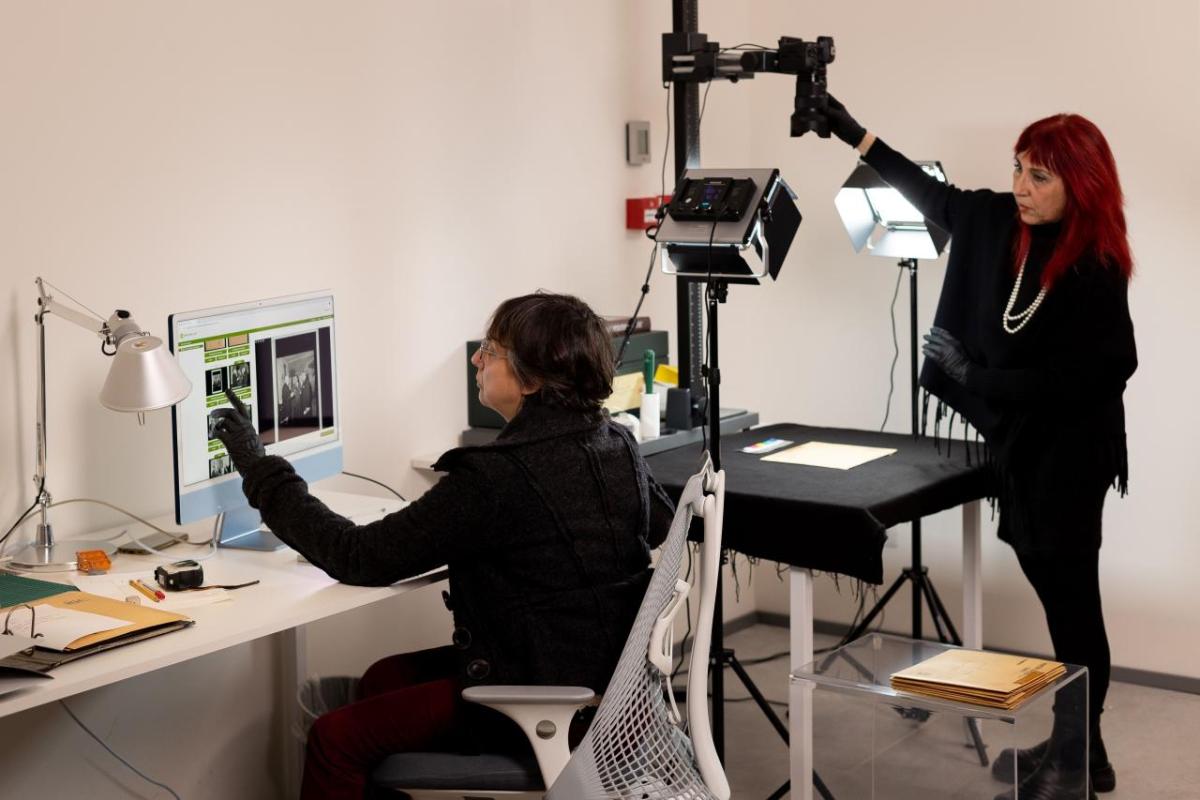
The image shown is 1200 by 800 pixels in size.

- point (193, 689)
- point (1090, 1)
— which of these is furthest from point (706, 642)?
A: point (1090, 1)

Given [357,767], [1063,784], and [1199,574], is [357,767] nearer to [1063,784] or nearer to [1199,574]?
[1063,784]

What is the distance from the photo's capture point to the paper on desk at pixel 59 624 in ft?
6.63

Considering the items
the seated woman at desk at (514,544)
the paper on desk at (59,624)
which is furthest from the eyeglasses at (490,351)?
the paper on desk at (59,624)

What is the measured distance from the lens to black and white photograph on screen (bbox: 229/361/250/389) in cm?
255

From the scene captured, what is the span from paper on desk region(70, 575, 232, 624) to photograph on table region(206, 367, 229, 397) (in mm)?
356

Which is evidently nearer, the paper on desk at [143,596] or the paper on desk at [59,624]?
the paper on desk at [59,624]

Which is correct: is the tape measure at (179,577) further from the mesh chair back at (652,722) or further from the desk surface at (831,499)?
the desk surface at (831,499)

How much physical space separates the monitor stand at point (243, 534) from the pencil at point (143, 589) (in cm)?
29

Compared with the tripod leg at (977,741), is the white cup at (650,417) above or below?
above

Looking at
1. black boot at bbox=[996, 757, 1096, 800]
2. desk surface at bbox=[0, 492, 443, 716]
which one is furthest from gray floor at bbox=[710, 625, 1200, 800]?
desk surface at bbox=[0, 492, 443, 716]

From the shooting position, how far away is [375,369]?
10.9ft

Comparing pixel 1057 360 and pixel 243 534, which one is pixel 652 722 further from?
pixel 1057 360

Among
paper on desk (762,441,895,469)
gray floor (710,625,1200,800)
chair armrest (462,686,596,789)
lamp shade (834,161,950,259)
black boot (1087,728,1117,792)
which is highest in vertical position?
lamp shade (834,161,950,259)

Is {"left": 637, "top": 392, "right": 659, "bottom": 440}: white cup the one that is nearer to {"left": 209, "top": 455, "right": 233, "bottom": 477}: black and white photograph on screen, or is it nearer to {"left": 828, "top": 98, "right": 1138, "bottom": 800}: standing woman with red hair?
{"left": 828, "top": 98, "right": 1138, "bottom": 800}: standing woman with red hair
